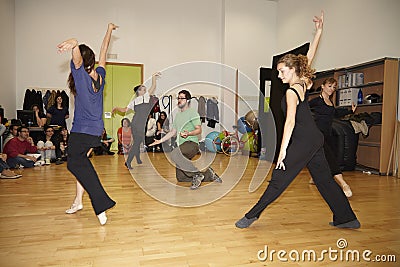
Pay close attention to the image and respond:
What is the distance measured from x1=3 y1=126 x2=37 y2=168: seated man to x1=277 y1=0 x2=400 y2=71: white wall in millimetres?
5982

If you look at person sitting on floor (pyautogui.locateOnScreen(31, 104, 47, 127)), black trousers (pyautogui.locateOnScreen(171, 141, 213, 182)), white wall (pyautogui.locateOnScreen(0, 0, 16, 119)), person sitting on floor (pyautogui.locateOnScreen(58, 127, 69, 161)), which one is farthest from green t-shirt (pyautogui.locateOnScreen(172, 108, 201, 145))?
white wall (pyautogui.locateOnScreen(0, 0, 16, 119))

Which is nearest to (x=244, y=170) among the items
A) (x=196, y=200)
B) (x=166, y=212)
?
(x=196, y=200)

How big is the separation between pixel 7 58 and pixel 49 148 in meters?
2.62

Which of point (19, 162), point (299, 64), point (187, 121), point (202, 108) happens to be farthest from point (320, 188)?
point (202, 108)

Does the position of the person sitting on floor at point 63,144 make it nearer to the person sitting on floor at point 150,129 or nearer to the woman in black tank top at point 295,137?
the person sitting on floor at point 150,129

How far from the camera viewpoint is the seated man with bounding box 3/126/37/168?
197 inches

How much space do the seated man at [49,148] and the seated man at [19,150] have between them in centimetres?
30

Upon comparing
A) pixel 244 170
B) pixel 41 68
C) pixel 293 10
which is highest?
pixel 293 10

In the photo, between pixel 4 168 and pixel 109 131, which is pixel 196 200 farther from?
pixel 109 131

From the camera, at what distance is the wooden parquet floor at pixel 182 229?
1.85m

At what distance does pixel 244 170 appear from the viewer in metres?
5.29

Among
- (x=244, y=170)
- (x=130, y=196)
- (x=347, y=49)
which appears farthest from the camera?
(x=347, y=49)

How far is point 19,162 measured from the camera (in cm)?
504

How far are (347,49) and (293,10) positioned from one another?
2321mm
